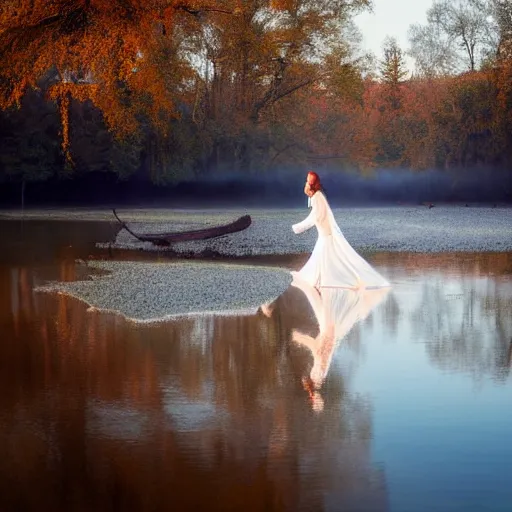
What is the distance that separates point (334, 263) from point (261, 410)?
9950 mm

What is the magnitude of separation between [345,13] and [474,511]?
2310 inches

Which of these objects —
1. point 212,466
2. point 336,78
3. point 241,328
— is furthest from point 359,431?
point 336,78

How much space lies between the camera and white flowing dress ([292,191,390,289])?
17828 millimetres

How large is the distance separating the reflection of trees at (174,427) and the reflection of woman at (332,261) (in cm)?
584

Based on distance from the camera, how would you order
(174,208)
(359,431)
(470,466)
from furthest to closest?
(174,208) → (359,431) → (470,466)

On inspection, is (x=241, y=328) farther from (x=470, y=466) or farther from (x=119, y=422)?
(x=470, y=466)

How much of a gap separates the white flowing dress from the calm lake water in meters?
2.86

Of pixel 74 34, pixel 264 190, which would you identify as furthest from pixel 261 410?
pixel 264 190

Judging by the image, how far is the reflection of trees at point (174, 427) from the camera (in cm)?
605

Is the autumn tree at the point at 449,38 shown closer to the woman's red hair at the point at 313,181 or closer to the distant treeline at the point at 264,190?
the distant treeline at the point at 264,190

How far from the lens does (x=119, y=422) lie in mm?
7703

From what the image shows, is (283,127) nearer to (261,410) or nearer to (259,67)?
(259,67)

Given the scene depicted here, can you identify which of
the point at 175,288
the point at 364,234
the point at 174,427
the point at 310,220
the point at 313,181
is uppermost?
the point at 313,181

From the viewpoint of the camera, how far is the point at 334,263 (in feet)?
59.0
